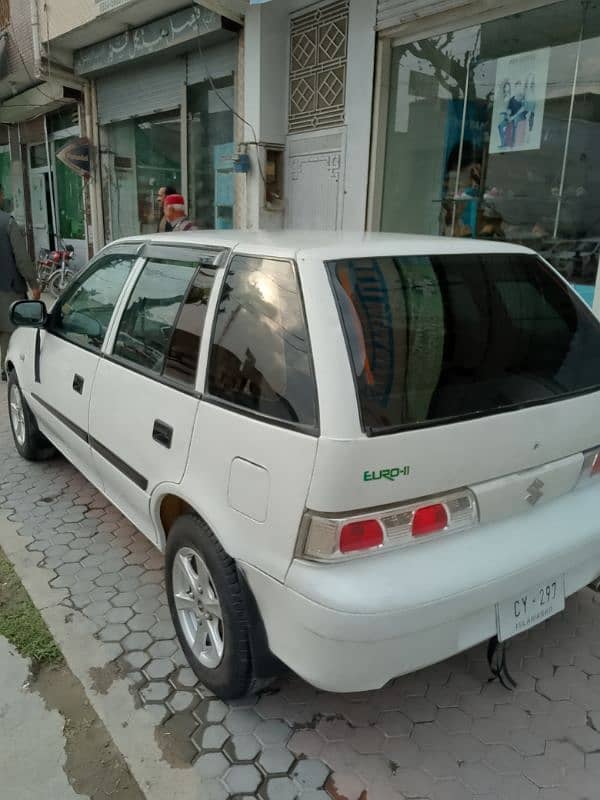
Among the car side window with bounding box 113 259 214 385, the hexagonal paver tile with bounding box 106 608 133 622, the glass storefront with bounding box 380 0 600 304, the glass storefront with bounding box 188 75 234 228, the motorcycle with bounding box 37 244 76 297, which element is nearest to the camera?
the car side window with bounding box 113 259 214 385

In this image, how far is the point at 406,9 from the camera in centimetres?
575

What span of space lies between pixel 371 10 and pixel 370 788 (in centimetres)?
654

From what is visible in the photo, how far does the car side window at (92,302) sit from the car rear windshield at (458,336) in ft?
5.03

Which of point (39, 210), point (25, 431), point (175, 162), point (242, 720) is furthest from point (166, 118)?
point (242, 720)

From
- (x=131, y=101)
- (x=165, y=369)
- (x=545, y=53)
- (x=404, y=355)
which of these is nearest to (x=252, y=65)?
(x=545, y=53)

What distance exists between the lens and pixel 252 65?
7168 mm

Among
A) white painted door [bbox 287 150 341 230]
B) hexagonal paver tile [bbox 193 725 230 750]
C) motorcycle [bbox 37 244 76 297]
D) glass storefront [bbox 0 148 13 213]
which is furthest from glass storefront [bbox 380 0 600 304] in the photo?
glass storefront [bbox 0 148 13 213]

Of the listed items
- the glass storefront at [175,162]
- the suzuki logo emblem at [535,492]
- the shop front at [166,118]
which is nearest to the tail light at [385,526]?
the suzuki logo emblem at [535,492]

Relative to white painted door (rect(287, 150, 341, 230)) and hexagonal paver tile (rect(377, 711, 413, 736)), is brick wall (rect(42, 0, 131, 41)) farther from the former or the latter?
hexagonal paver tile (rect(377, 711, 413, 736))

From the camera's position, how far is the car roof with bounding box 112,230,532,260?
6.92 feet

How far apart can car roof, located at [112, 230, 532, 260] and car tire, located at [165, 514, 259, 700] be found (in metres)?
1.02

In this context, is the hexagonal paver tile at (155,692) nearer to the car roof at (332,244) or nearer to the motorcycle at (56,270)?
the car roof at (332,244)

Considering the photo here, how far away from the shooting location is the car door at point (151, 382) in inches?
93.8

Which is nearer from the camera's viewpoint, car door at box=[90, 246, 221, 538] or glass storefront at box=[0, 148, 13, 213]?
car door at box=[90, 246, 221, 538]
